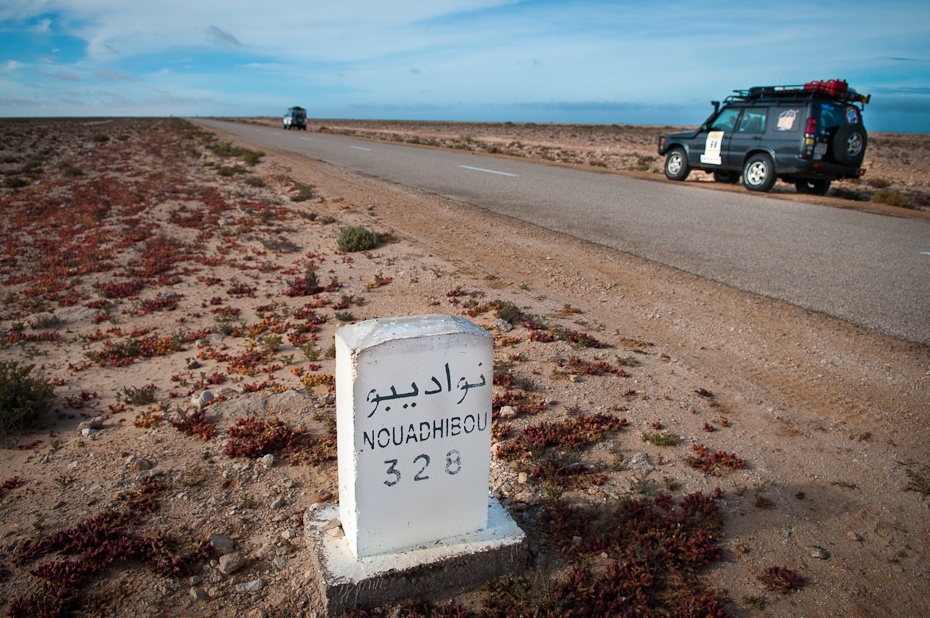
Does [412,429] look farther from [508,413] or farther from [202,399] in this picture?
[202,399]

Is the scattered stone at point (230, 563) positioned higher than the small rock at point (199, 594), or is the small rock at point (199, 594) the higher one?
the scattered stone at point (230, 563)

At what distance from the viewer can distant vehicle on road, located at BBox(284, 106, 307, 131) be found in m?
65.8

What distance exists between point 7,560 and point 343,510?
1.75 meters

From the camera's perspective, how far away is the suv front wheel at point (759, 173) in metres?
14.9

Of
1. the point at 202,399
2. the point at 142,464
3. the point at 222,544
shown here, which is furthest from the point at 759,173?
the point at 222,544

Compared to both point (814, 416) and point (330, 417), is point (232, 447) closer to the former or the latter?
point (330, 417)

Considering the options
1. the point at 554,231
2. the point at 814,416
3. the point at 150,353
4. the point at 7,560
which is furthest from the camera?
the point at 554,231

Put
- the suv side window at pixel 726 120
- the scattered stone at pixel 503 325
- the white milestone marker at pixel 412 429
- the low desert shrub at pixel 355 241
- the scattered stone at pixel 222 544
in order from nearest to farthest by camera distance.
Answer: the white milestone marker at pixel 412 429
the scattered stone at pixel 222 544
the scattered stone at pixel 503 325
the low desert shrub at pixel 355 241
the suv side window at pixel 726 120

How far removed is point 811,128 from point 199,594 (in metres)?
14.9

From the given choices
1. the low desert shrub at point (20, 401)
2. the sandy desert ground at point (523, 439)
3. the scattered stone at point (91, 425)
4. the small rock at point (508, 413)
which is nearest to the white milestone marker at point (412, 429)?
the sandy desert ground at point (523, 439)

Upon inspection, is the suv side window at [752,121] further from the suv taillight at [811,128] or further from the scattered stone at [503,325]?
the scattered stone at [503,325]

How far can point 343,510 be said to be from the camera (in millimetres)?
3064

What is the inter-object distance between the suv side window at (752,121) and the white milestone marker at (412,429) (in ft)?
47.9

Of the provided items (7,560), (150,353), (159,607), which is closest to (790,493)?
(159,607)
